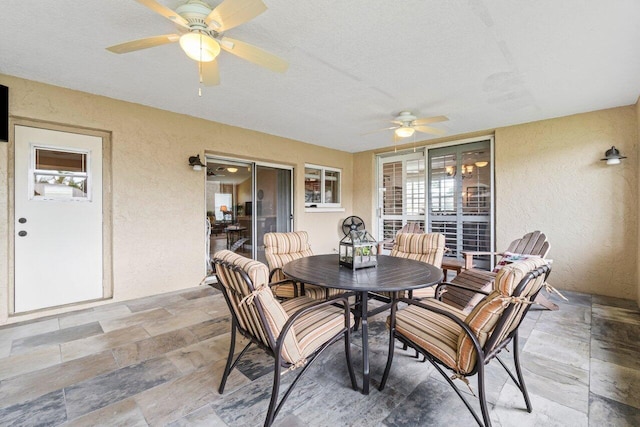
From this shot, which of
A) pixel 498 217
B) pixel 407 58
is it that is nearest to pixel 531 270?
pixel 407 58

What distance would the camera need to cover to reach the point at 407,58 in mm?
2498

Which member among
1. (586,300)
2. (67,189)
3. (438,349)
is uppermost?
(67,189)

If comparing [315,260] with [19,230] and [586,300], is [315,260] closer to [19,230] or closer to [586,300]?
[19,230]

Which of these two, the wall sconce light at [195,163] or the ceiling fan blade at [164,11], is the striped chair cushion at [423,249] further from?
the wall sconce light at [195,163]

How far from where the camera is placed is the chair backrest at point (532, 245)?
3.43 metres

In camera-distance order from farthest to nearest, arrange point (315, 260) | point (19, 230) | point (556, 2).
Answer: point (19, 230) → point (315, 260) → point (556, 2)

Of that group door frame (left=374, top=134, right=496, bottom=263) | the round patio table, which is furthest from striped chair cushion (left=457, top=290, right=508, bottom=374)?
door frame (left=374, top=134, right=496, bottom=263)

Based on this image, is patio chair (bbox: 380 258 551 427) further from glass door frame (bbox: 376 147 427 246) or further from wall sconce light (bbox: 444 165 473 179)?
glass door frame (bbox: 376 147 427 246)

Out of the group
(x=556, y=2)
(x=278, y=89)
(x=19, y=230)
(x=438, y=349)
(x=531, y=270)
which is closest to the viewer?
(x=531, y=270)

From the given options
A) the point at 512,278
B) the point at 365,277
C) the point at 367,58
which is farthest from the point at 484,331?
the point at 367,58

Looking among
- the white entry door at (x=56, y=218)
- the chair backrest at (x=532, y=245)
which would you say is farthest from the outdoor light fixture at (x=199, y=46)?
the chair backrest at (x=532, y=245)

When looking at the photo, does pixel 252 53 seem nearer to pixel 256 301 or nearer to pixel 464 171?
pixel 256 301

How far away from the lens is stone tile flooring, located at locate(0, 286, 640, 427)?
1.58 m

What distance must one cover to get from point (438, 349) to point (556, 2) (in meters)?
2.30
